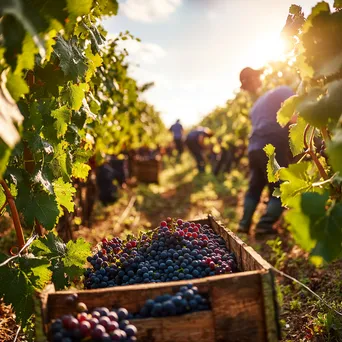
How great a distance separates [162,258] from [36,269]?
69cm

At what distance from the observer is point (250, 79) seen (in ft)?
20.2

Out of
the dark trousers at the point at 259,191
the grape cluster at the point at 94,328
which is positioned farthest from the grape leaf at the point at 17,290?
the dark trousers at the point at 259,191

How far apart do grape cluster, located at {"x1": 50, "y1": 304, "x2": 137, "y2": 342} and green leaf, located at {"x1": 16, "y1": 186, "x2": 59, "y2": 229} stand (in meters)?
0.91

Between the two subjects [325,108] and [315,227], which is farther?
[325,108]

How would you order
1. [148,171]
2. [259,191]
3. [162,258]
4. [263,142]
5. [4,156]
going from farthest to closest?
[148,171]
[259,191]
[263,142]
[162,258]
[4,156]

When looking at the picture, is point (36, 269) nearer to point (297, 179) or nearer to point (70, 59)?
point (70, 59)

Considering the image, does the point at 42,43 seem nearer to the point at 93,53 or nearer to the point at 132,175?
the point at 93,53

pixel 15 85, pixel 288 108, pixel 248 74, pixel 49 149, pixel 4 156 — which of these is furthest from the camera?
pixel 248 74

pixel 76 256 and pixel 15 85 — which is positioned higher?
pixel 15 85

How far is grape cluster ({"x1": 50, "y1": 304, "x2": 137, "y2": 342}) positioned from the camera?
1.66 meters

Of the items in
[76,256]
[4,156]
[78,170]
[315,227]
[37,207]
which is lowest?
[315,227]

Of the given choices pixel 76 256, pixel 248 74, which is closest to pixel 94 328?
pixel 76 256

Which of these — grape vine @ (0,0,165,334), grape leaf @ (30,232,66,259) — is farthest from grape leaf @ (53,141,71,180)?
grape leaf @ (30,232,66,259)

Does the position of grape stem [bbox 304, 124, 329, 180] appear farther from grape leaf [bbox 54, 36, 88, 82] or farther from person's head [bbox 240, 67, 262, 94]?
person's head [bbox 240, 67, 262, 94]
